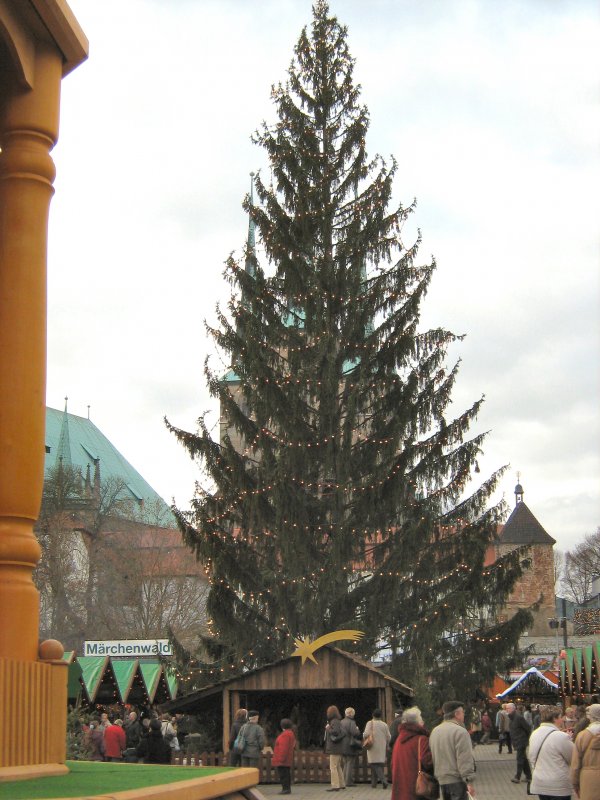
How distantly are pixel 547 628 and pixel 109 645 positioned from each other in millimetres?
51833

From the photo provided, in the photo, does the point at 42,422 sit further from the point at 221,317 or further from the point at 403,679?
the point at 221,317

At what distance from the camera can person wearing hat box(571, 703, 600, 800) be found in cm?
1051

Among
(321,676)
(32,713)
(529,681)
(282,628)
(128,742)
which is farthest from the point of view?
(529,681)

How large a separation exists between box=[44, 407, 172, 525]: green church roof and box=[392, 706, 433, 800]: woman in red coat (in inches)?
2951

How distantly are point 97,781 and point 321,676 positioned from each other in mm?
18170

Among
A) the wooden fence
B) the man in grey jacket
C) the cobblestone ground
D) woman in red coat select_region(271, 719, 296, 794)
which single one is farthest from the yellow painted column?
the wooden fence

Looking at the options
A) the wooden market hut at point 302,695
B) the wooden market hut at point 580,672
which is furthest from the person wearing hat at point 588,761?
the wooden market hut at point 302,695

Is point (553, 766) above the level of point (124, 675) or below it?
above

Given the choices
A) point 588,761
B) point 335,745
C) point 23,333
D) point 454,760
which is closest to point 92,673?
point 335,745

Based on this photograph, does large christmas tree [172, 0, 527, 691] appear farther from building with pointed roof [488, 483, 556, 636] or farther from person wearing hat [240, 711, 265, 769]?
building with pointed roof [488, 483, 556, 636]

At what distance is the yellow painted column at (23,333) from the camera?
702cm

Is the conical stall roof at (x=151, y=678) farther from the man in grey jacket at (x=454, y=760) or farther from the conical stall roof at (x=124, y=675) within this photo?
the man in grey jacket at (x=454, y=760)

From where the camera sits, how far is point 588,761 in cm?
1073

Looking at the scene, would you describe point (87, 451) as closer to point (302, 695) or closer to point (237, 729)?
point (302, 695)
